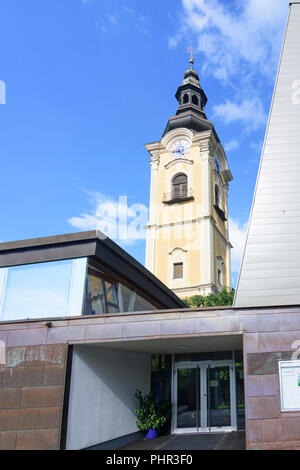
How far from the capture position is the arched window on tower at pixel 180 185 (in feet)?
120

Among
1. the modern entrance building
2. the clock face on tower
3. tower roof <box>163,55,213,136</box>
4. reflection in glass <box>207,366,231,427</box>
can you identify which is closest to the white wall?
the modern entrance building

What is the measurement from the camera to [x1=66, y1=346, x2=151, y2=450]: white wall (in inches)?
353

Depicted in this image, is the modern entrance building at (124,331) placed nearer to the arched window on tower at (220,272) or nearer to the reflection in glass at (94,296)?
the reflection in glass at (94,296)

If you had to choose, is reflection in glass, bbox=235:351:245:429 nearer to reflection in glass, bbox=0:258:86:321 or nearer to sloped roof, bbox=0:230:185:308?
sloped roof, bbox=0:230:185:308

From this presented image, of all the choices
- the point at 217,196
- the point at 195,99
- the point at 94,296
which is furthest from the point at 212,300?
the point at 195,99

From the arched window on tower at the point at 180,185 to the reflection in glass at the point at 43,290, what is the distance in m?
26.7

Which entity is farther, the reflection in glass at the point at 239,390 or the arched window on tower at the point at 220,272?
the arched window on tower at the point at 220,272

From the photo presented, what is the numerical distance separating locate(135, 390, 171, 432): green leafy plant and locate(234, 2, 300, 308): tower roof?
502cm

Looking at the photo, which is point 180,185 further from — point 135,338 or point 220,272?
point 135,338

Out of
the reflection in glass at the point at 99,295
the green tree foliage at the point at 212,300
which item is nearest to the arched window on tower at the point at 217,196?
the green tree foliage at the point at 212,300

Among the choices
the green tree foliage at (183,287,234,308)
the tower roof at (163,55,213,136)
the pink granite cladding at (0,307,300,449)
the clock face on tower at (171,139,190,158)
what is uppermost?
the tower roof at (163,55,213,136)

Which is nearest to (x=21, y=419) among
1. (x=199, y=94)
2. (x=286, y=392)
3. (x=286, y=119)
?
(x=286, y=392)

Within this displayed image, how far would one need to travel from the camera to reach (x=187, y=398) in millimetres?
12375
